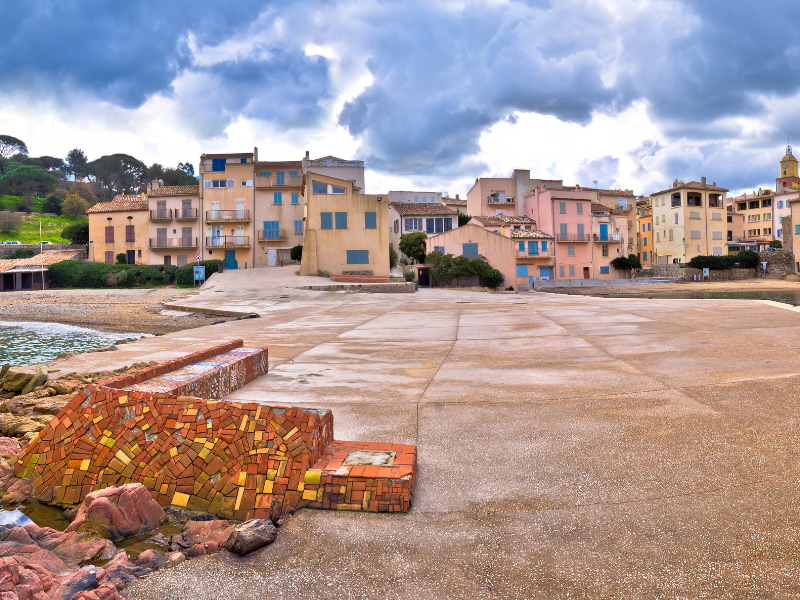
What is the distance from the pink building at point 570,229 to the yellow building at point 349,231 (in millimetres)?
28997

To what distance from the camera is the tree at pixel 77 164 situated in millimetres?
118181

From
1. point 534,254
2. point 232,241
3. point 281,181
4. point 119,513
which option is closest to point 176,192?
point 232,241

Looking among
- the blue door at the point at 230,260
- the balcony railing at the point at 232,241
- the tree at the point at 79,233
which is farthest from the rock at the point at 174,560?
the tree at the point at 79,233

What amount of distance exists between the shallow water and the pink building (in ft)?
179

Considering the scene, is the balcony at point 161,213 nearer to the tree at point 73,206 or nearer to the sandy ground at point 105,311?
the sandy ground at point 105,311

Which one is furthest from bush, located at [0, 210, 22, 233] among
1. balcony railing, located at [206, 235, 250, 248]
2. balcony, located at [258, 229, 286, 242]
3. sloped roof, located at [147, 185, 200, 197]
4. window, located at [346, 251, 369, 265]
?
window, located at [346, 251, 369, 265]

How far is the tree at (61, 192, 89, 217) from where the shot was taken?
84812 mm

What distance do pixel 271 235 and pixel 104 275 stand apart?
15561 mm

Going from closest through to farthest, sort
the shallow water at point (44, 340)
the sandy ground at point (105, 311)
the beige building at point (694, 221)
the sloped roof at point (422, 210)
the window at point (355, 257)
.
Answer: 1. the shallow water at point (44, 340)
2. the sandy ground at point (105, 311)
3. the window at point (355, 257)
4. the sloped roof at point (422, 210)
5. the beige building at point (694, 221)

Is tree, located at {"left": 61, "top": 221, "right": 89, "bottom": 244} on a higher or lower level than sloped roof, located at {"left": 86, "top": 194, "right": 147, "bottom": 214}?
lower

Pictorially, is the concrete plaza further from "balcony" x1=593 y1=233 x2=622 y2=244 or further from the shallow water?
"balcony" x1=593 y1=233 x2=622 y2=244

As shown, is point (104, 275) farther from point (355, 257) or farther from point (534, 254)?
point (534, 254)

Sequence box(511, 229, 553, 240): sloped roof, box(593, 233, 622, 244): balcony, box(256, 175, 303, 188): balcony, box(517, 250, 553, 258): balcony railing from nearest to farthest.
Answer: box(256, 175, 303, 188): balcony, box(517, 250, 553, 258): balcony railing, box(511, 229, 553, 240): sloped roof, box(593, 233, 622, 244): balcony

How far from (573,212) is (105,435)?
6660 cm
